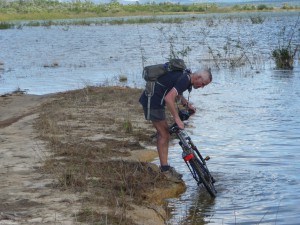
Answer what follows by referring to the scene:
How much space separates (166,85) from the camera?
7.85m

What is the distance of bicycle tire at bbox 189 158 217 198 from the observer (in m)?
7.91

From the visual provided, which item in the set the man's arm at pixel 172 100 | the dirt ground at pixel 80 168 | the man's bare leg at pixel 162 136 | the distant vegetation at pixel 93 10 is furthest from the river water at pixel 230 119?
the distant vegetation at pixel 93 10

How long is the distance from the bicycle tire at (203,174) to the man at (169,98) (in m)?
0.48

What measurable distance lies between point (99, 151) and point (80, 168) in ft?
3.91

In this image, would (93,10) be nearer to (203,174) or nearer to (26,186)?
(203,174)

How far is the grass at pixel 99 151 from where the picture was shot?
7065 millimetres

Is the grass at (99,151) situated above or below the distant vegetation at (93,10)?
above

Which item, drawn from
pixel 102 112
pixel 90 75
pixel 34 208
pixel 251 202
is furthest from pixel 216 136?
pixel 90 75

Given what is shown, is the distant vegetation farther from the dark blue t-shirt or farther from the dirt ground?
the dark blue t-shirt

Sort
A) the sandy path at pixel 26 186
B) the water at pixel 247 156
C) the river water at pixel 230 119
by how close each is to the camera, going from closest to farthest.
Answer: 1. the sandy path at pixel 26 186
2. the water at pixel 247 156
3. the river water at pixel 230 119

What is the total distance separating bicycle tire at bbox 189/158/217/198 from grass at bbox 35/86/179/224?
539 millimetres

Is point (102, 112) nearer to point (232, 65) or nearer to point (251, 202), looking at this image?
point (251, 202)

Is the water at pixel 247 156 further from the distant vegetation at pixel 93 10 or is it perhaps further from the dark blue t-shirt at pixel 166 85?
the distant vegetation at pixel 93 10

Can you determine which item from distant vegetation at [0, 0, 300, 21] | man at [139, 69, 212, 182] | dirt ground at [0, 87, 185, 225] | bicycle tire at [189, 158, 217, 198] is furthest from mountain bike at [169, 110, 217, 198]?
distant vegetation at [0, 0, 300, 21]
